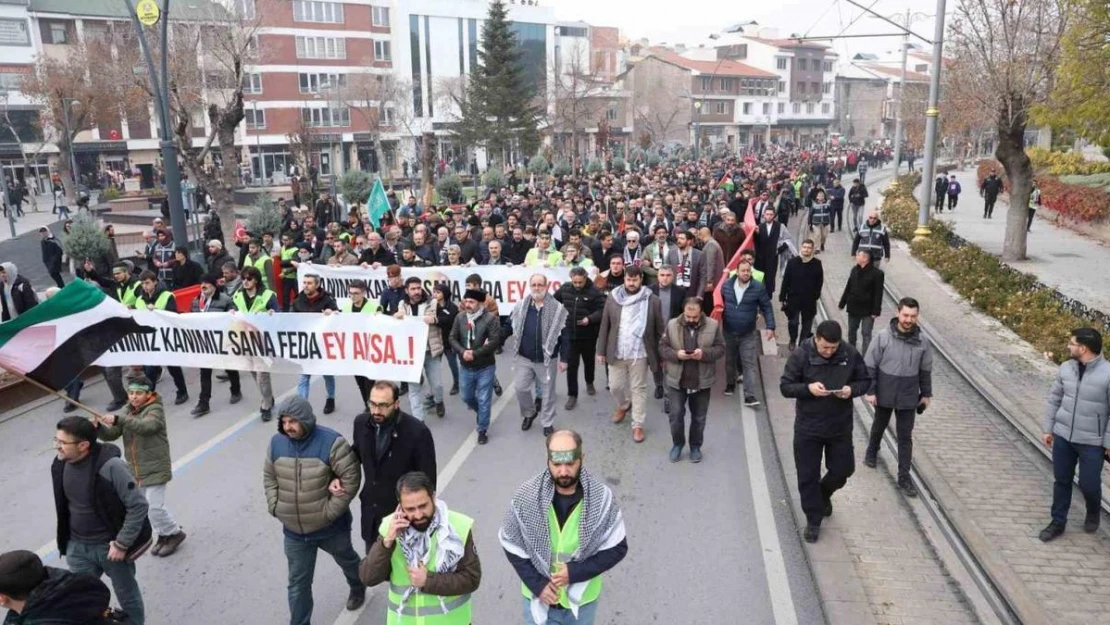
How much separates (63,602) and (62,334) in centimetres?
318

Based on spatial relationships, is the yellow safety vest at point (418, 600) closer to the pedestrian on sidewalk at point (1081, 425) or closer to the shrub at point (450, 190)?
the pedestrian on sidewalk at point (1081, 425)

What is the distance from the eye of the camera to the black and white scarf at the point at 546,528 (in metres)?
3.78

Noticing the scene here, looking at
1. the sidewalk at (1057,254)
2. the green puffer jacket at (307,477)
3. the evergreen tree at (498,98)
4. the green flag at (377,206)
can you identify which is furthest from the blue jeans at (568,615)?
the evergreen tree at (498,98)

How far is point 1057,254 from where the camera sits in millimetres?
20969

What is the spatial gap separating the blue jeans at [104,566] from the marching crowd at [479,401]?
0.01 m

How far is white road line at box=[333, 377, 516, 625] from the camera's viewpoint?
5242 millimetres

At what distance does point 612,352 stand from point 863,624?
403cm

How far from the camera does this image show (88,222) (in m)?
17.5

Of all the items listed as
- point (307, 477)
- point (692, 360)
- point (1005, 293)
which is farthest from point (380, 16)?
point (307, 477)

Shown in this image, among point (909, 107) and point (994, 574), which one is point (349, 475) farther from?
point (909, 107)

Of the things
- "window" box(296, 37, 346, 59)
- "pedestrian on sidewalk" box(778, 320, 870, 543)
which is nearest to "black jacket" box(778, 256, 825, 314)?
"pedestrian on sidewalk" box(778, 320, 870, 543)

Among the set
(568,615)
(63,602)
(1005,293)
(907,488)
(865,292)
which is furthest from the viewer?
(1005,293)

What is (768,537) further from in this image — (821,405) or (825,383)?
(825,383)

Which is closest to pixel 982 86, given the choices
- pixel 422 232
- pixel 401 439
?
pixel 422 232
